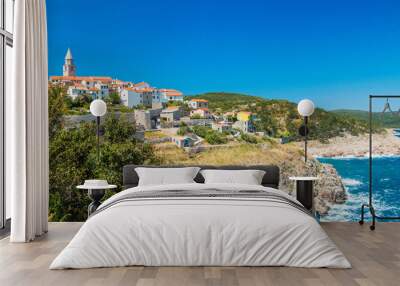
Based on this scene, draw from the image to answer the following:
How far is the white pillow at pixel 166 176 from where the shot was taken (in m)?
6.56

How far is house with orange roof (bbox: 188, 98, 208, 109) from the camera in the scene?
8875mm

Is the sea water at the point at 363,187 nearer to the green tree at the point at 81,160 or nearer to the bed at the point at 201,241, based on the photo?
the green tree at the point at 81,160

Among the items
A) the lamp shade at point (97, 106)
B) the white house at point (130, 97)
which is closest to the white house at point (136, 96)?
the white house at point (130, 97)

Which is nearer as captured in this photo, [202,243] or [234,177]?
[202,243]

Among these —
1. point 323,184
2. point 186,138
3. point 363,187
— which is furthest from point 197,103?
point 363,187

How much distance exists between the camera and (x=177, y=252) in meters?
4.26

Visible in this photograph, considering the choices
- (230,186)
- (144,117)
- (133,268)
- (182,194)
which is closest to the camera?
(133,268)

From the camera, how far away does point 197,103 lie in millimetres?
8883

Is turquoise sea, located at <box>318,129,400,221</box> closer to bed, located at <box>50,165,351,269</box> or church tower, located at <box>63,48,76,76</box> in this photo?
church tower, located at <box>63,48,76,76</box>

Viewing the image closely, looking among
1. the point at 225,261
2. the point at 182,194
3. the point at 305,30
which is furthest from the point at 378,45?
the point at 225,261

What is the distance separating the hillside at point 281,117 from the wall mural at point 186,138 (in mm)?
17

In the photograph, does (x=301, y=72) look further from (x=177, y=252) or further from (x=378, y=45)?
(x=177, y=252)

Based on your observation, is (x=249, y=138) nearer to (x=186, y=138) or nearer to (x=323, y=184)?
(x=186, y=138)

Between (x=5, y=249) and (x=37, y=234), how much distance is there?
754mm
